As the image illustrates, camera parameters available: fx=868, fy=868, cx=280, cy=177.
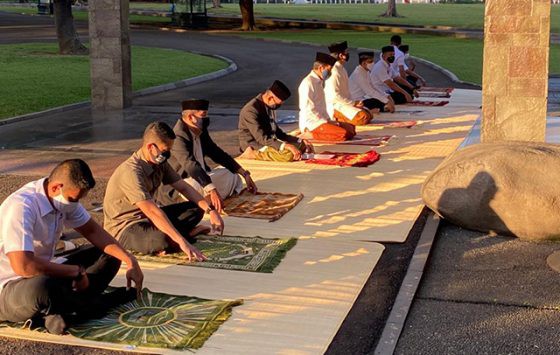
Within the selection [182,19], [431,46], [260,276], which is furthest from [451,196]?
[182,19]

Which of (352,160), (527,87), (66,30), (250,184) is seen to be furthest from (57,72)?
(527,87)

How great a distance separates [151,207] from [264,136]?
453 centimetres

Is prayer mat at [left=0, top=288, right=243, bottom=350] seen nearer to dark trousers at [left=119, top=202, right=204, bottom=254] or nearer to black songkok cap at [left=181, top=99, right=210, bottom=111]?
dark trousers at [left=119, top=202, right=204, bottom=254]

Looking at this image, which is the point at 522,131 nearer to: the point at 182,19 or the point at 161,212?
the point at 161,212

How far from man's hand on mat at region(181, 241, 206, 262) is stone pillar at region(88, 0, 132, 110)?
11.4 meters

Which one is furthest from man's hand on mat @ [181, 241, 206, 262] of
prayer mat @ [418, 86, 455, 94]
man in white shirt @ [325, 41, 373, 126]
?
prayer mat @ [418, 86, 455, 94]

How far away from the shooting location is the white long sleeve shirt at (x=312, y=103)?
1330 cm

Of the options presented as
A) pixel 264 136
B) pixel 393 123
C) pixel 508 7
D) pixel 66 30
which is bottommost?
pixel 393 123

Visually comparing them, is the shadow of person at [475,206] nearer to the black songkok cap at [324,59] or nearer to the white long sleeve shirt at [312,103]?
the black songkok cap at [324,59]

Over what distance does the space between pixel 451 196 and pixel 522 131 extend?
3.19m

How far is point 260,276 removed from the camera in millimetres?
7031

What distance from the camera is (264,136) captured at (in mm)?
11508

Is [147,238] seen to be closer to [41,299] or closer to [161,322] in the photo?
[161,322]

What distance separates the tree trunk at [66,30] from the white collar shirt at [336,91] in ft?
50.3
